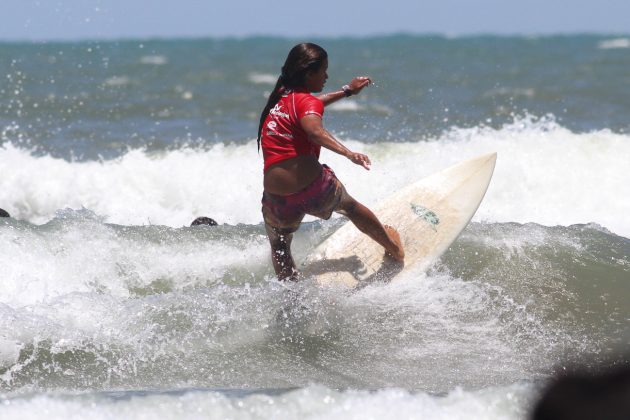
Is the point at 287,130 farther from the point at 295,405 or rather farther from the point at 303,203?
the point at 295,405

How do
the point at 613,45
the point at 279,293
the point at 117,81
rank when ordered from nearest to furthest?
the point at 279,293
the point at 117,81
the point at 613,45

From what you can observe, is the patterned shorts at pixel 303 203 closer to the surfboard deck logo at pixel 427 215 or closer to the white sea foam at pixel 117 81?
the surfboard deck logo at pixel 427 215

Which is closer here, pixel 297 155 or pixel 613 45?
pixel 297 155

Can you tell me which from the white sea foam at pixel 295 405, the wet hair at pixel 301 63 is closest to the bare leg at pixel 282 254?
the wet hair at pixel 301 63

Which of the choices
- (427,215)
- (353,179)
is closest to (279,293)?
(427,215)

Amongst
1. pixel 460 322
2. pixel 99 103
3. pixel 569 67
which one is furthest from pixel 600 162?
pixel 569 67

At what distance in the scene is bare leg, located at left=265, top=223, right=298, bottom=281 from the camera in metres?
5.52

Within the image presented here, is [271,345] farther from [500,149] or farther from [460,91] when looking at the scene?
[460,91]

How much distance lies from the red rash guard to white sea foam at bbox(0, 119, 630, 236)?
3.97 metres

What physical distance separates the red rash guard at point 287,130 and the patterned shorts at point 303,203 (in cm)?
19

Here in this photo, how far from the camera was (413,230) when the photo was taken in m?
6.25

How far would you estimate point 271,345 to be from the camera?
517 cm

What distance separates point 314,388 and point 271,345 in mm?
1153

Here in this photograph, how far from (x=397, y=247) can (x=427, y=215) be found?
0.56 metres
